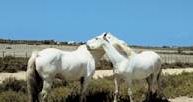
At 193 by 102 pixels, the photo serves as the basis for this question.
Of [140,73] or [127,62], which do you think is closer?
[127,62]

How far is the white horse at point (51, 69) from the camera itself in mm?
12148

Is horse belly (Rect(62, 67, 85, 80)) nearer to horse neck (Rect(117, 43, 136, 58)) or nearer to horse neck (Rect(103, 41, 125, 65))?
horse neck (Rect(103, 41, 125, 65))

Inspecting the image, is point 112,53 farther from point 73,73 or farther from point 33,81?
point 33,81

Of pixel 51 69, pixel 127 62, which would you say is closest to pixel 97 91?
pixel 127 62

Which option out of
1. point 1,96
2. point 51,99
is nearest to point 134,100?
point 51,99

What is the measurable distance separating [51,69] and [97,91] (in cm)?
340

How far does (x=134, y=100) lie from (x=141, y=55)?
1.42m

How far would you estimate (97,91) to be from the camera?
15.3 meters

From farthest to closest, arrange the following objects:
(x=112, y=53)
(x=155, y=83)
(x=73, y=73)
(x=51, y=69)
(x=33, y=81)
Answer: (x=155, y=83), (x=112, y=53), (x=73, y=73), (x=33, y=81), (x=51, y=69)

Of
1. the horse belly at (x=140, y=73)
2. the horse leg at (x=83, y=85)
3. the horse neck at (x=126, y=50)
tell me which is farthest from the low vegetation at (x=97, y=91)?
the horse neck at (x=126, y=50)

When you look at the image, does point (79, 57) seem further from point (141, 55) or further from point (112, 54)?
point (141, 55)

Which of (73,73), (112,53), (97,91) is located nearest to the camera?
(73,73)

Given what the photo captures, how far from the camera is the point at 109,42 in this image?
13711mm

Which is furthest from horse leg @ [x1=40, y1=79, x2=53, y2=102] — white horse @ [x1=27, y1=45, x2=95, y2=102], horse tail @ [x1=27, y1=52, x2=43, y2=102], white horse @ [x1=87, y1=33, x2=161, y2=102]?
white horse @ [x1=87, y1=33, x2=161, y2=102]
